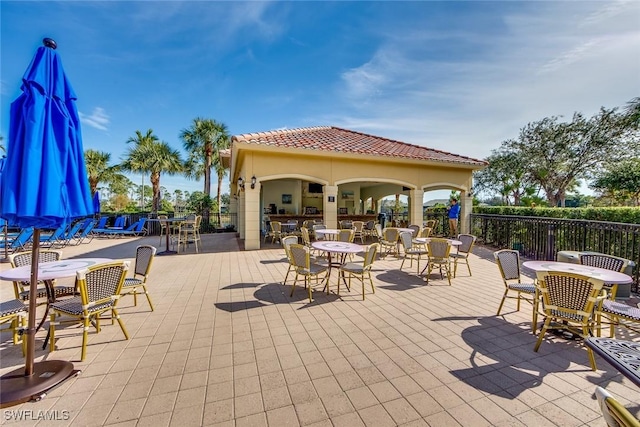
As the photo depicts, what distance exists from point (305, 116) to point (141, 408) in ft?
54.3

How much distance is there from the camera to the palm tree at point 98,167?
19.8m

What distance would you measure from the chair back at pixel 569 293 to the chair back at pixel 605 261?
174cm

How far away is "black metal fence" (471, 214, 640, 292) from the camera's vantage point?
18.7 feet

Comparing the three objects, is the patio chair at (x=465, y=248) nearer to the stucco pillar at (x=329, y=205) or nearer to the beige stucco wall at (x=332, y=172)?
the stucco pillar at (x=329, y=205)

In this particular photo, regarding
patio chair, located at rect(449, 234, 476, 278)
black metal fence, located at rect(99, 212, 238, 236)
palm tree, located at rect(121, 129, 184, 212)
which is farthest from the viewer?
palm tree, located at rect(121, 129, 184, 212)

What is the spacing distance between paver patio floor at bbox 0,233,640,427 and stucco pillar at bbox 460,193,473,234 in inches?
375

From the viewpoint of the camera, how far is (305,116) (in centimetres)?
1669

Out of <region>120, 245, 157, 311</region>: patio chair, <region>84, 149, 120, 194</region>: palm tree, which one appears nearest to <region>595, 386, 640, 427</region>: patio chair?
<region>120, 245, 157, 311</region>: patio chair

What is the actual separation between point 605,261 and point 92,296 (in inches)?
284

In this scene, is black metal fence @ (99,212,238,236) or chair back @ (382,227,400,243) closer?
chair back @ (382,227,400,243)

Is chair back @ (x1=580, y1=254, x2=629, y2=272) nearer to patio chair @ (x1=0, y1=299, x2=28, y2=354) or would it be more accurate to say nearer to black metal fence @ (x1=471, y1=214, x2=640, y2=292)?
black metal fence @ (x1=471, y1=214, x2=640, y2=292)

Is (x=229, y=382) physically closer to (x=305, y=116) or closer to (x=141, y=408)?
(x=141, y=408)

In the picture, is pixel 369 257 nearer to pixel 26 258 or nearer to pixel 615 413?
pixel 615 413

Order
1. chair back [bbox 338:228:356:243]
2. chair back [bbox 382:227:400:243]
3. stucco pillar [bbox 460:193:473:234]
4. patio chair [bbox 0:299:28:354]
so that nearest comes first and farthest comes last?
1. patio chair [bbox 0:299:28:354]
2. chair back [bbox 338:228:356:243]
3. chair back [bbox 382:227:400:243]
4. stucco pillar [bbox 460:193:473:234]
